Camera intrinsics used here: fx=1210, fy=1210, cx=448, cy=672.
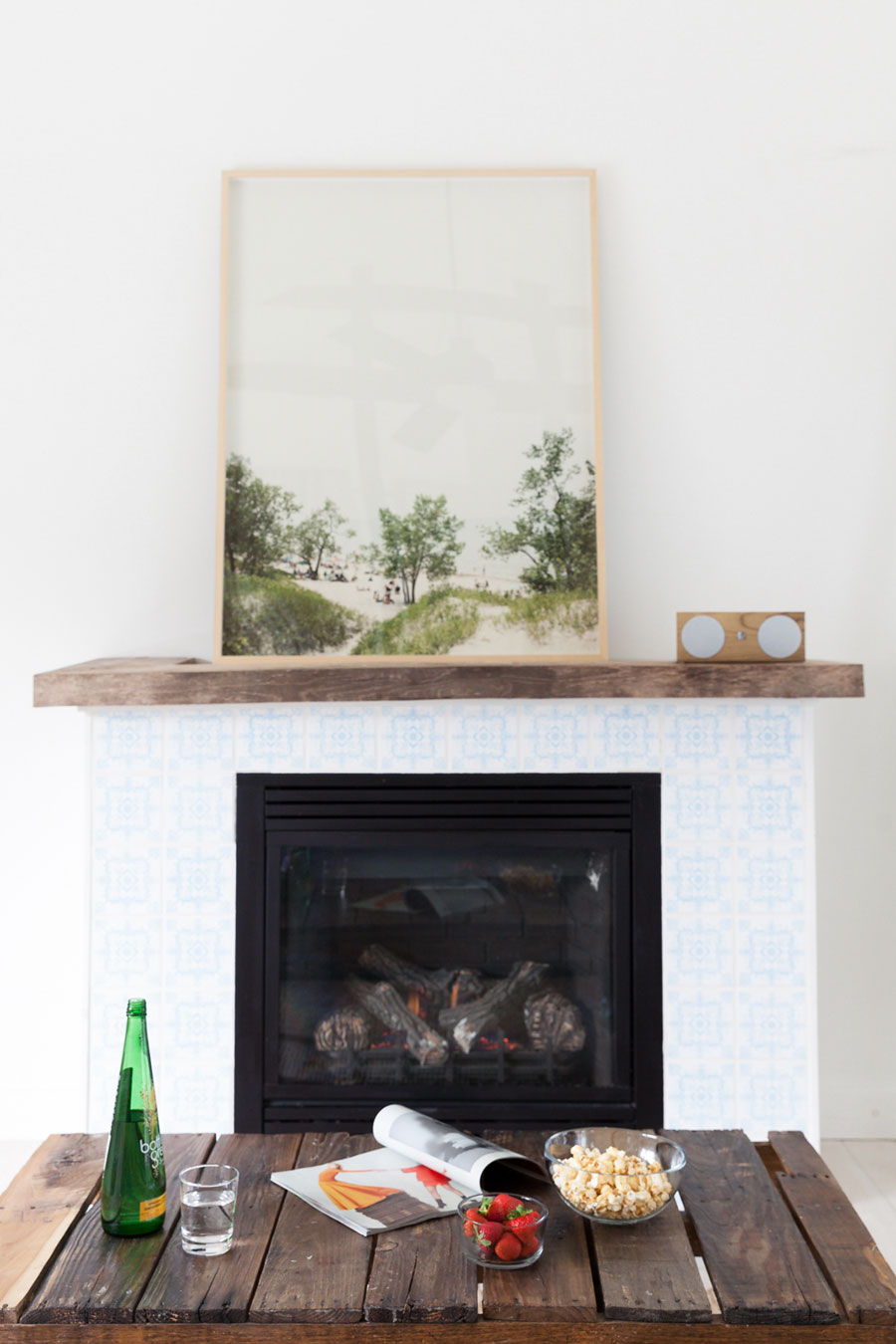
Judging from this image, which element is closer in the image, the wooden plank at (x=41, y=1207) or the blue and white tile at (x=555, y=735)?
the wooden plank at (x=41, y=1207)

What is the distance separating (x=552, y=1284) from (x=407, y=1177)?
332 millimetres

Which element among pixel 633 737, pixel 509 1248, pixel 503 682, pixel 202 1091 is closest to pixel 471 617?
pixel 503 682

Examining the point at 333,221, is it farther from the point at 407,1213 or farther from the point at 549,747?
the point at 407,1213

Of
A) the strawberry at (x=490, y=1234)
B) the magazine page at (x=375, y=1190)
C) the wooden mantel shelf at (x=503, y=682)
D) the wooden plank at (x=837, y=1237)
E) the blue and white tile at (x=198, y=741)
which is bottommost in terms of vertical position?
the wooden plank at (x=837, y=1237)

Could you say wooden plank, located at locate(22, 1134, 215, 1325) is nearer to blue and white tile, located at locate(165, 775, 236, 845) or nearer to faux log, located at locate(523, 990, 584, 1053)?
blue and white tile, located at locate(165, 775, 236, 845)

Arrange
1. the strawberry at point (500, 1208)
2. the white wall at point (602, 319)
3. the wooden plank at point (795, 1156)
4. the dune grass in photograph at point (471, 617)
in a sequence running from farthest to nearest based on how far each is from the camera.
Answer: the white wall at point (602, 319) < the dune grass in photograph at point (471, 617) < the wooden plank at point (795, 1156) < the strawberry at point (500, 1208)

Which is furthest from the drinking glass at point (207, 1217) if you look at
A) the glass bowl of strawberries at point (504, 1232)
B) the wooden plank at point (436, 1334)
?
the glass bowl of strawberries at point (504, 1232)

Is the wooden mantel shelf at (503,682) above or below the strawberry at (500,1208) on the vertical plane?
above

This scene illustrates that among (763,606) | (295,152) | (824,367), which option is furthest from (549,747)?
(295,152)

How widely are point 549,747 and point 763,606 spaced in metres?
0.73

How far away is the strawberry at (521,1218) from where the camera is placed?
138 centimetres

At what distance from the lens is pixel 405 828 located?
2.65 meters

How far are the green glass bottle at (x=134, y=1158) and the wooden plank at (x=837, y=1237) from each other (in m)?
0.80

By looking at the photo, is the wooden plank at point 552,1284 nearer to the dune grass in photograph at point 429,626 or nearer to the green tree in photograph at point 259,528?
the dune grass in photograph at point 429,626
